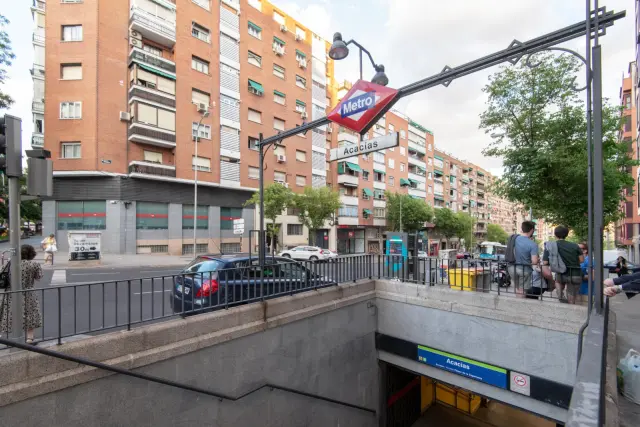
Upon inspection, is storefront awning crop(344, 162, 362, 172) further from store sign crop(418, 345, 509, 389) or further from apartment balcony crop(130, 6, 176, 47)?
store sign crop(418, 345, 509, 389)

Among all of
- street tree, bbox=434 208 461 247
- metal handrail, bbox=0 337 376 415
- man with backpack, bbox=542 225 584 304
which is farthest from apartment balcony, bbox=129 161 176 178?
street tree, bbox=434 208 461 247

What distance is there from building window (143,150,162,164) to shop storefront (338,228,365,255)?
2128 centimetres

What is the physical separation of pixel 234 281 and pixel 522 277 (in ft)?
19.2

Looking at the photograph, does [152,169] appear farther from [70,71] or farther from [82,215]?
[70,71]

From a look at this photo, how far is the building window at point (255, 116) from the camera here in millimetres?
30734

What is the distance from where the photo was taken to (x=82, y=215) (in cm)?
2305

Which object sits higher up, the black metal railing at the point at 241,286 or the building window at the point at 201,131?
the building window at the point at 201,131

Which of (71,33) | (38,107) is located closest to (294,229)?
(38,107)

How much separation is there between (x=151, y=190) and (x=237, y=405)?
76.1 ft

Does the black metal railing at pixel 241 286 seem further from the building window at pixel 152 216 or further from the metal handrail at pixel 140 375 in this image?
the building window at pixel 152 216

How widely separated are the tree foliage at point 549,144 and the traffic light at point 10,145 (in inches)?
655

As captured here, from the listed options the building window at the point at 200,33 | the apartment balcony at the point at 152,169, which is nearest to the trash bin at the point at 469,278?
the apartment balcony at the point at 152,169

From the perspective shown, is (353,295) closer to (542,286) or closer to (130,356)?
(542,286)

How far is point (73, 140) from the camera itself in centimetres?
2253
